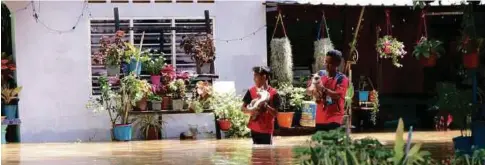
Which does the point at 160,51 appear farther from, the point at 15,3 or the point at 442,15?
the point at 442,15

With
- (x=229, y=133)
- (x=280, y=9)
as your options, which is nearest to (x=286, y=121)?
(x=229, y=133)

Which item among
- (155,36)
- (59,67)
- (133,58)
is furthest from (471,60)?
(59,67)

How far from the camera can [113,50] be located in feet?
47.9

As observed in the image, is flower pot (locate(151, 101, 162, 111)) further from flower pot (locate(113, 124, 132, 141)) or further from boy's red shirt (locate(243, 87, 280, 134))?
boy's red shirt (locate(243, 87, 280, 134))

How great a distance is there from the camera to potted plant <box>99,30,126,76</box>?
14602 millimetres

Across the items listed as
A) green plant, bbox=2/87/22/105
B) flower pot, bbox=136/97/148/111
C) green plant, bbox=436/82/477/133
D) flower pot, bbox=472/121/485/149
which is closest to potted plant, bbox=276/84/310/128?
flower pot, bbox=136/97/148/111

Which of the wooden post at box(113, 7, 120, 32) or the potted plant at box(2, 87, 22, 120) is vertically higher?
the wooden post at box(113, 7, 120, 32)

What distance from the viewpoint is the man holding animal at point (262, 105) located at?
31.4 feet

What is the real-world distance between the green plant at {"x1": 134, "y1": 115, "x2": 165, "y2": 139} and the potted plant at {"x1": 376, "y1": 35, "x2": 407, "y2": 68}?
185 inches

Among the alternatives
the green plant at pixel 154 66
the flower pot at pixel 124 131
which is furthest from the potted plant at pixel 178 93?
the flower pot at pixel 124 131

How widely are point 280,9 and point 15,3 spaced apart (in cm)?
507

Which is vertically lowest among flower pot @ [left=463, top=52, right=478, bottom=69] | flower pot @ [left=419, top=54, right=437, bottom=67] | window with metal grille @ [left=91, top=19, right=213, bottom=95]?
flower pot @ [left=463, top=52, right=478, bottom=69]

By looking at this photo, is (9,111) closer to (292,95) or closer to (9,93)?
(9,93)

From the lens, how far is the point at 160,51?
51.7ft
